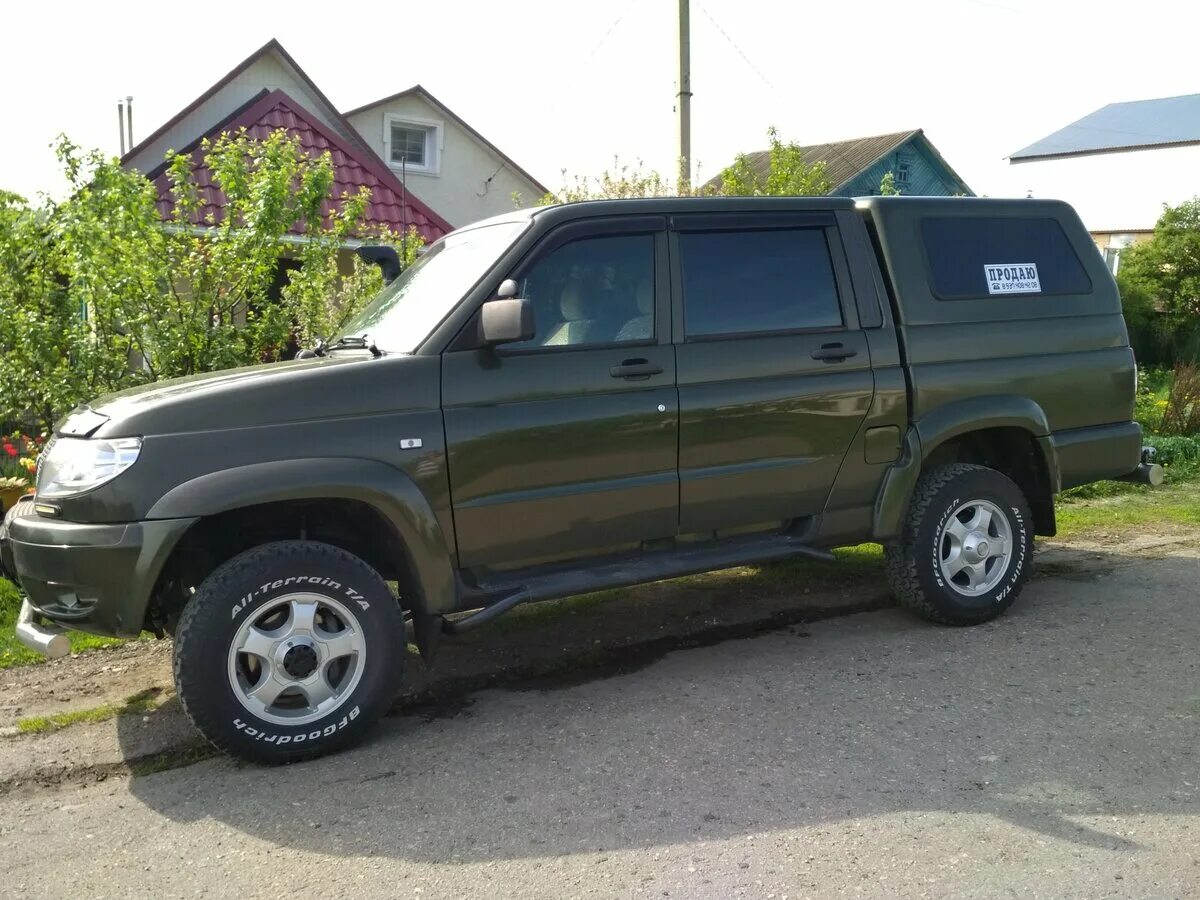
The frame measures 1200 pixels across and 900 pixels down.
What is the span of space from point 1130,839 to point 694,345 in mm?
2630

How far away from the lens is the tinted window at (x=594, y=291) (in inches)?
197

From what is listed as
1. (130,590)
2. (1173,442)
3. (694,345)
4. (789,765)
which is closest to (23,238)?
(130,590)

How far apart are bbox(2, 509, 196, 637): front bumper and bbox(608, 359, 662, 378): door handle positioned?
1.85m

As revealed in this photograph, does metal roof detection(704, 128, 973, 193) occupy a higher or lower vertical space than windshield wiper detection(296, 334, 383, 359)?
higher

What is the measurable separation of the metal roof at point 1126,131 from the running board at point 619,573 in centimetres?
4302

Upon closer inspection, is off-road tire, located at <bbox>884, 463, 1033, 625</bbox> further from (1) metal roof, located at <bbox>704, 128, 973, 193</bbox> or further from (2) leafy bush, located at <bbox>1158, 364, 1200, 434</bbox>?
(1) metal roof, located at <bbox>704, 128, 973, 193</bbox>

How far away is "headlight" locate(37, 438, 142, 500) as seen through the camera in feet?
13.9

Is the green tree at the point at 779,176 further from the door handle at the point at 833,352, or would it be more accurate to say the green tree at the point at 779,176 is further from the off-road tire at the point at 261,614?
the off-road tire at the point at 261,614

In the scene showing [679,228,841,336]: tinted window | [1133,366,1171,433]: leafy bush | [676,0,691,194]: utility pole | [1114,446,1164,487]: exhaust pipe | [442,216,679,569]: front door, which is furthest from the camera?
[676,0,691,194]: utility pole

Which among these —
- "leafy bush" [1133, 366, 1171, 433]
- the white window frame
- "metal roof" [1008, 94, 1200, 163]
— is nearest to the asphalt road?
"leafy bush" [1133, 366, 1171, 433]

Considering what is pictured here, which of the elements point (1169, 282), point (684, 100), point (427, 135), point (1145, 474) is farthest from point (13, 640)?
point (1169, 282)

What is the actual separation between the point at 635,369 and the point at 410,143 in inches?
747

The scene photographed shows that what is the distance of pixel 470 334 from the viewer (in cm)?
478

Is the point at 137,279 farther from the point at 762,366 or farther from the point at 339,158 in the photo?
the point at 339,158
